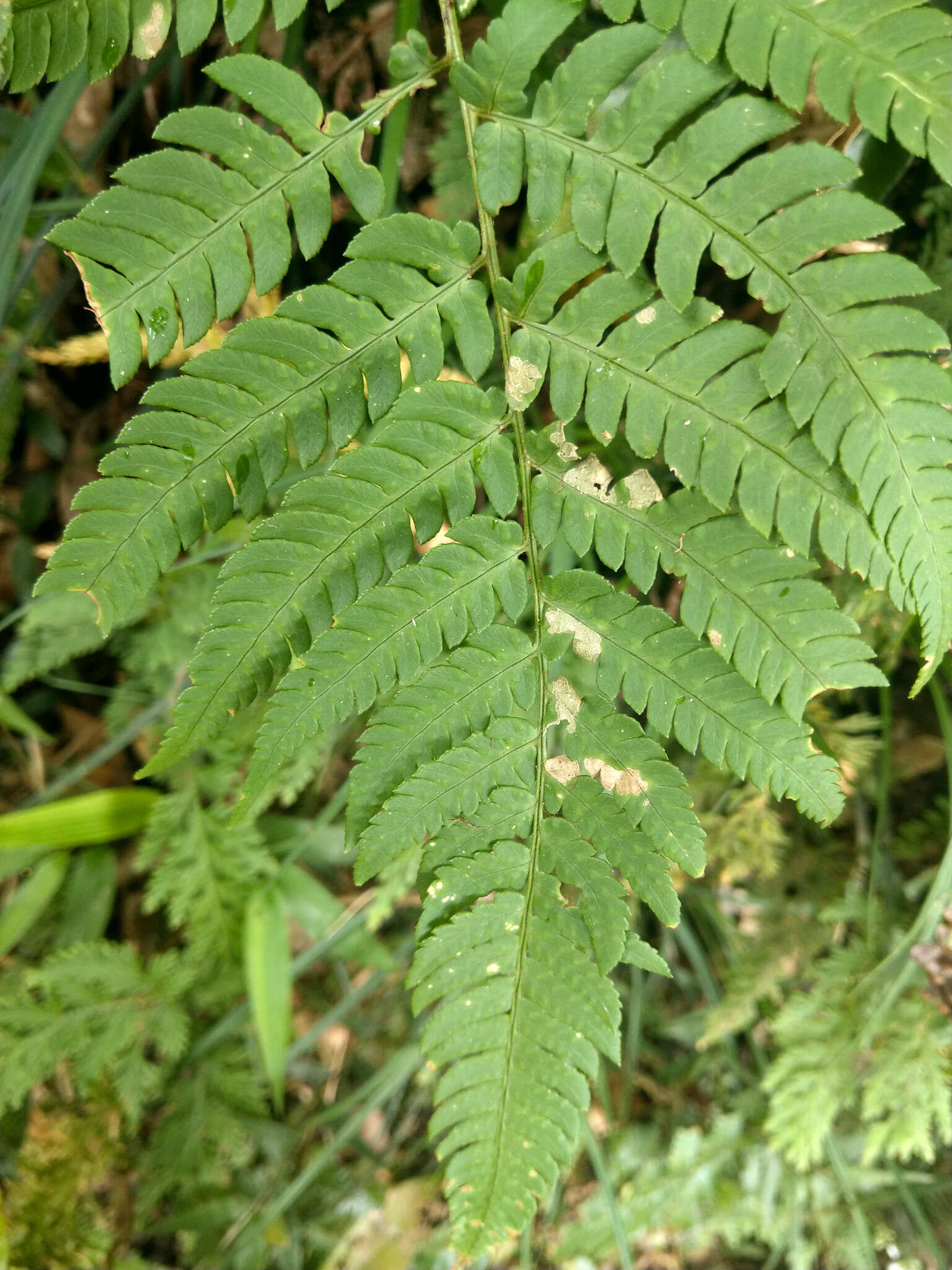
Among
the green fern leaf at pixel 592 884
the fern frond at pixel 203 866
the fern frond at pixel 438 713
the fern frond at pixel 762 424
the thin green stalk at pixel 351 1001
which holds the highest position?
the fern frond at pixel 762 424

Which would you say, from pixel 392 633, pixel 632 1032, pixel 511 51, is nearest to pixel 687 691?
pixel 392 633

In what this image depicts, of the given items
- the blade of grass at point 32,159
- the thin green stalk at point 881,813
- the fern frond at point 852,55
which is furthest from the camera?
the thin green stalk at point 881,813

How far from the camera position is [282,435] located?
1.15 meters

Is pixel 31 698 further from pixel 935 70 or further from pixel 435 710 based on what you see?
pixel 935 70

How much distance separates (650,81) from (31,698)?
2370 millimetres

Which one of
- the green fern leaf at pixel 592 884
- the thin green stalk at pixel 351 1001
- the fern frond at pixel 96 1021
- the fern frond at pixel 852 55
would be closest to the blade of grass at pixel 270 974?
the thin green stalk at pixel 351 1001

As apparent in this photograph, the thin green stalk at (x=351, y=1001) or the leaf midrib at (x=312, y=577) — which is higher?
the leaf midrib at (x=312, y=577)

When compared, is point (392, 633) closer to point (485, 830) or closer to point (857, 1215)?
point (485, 830)

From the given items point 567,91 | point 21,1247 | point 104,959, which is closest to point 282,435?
point 567,91

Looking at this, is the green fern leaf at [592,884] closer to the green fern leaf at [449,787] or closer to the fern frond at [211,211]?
the green fern leaf at [449,787]

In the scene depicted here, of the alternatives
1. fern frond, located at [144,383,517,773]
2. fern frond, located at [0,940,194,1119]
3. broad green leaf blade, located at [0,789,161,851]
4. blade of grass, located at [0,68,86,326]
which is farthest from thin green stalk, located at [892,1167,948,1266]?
blade of grass, located at [0,68,86,326]

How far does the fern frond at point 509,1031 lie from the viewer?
46.1 inches

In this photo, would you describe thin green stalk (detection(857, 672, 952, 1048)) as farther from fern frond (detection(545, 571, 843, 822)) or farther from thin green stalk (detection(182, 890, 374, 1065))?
thin green stalk (detection(182, 890, 374, 1065))

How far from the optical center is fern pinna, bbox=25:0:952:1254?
102 centimetres
